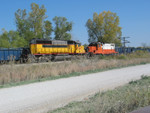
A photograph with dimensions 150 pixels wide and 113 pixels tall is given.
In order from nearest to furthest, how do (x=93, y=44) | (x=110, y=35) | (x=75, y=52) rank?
(x=75, y=52) → (x=93, y=44) → (x=110, y=35)

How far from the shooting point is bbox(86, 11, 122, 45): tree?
55.2 m

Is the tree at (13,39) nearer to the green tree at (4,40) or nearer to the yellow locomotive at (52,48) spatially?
the green tree at (4,40)

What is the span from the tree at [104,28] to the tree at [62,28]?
28.0ft

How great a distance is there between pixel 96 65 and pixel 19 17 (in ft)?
99.9

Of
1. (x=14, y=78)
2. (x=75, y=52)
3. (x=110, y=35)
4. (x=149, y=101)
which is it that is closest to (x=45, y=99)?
(x=149, y=101)

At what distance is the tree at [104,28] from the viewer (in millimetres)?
55166

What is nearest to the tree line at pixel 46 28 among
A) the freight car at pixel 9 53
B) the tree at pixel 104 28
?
the tree at pixel 104 28

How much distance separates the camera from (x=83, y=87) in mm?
9078

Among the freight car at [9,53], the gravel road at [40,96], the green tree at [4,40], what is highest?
the green tree at [4,40]

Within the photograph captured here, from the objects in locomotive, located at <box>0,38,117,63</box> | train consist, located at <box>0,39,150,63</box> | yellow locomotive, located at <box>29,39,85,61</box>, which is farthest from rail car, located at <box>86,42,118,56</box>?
yellow locomotive, located at <box>29,39,85,61</box>

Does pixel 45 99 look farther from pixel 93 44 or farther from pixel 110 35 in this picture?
pixel 110 35

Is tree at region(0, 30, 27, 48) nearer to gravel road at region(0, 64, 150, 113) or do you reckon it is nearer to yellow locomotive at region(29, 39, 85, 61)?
yellow locomotive at region(29, 39, 85, 61)

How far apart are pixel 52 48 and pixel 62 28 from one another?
2667 centimetres

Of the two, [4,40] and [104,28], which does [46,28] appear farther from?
[104,28]
